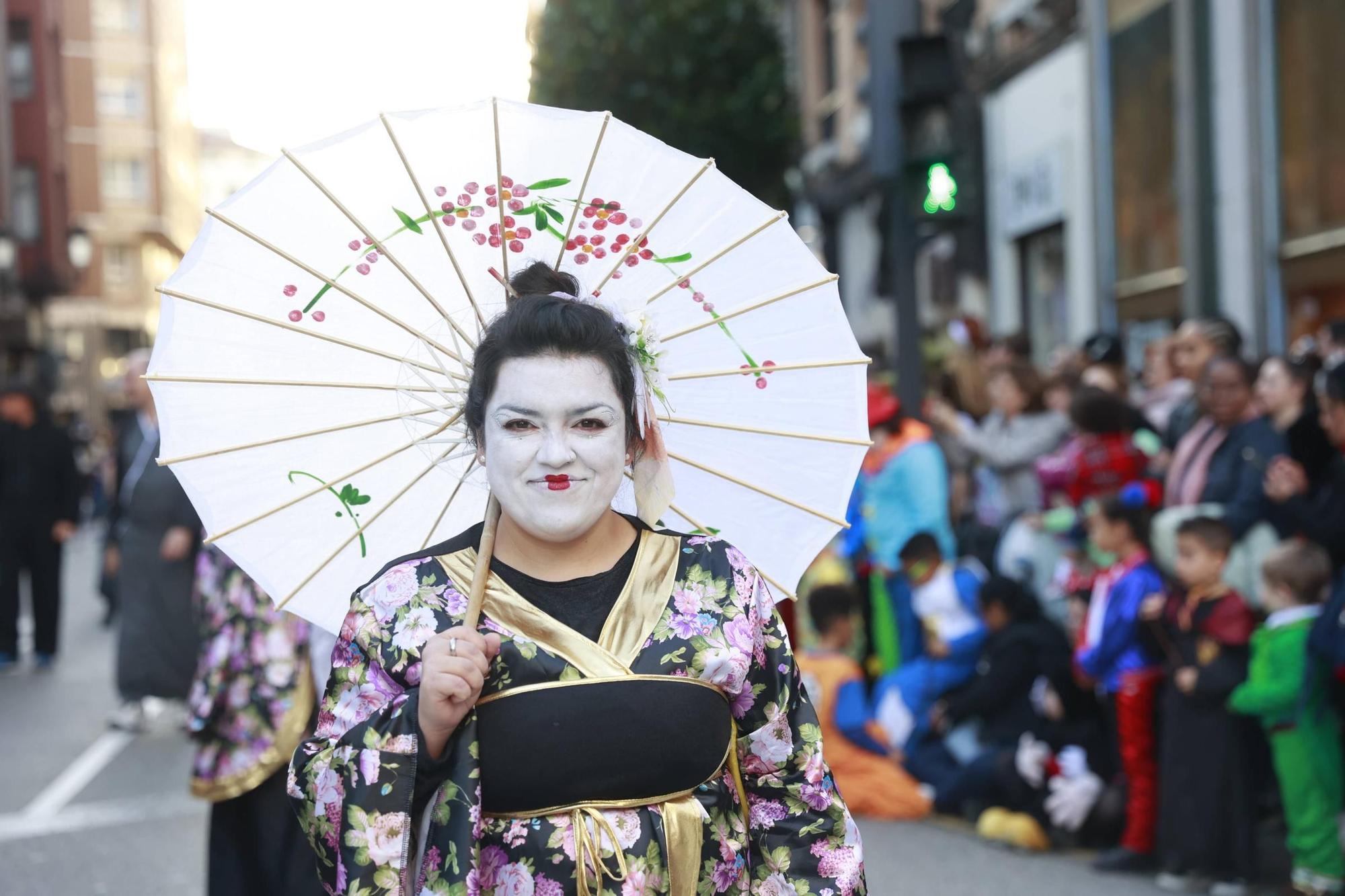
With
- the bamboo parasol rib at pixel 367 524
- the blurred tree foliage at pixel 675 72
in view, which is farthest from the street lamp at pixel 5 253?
the bamboo parasol rib at pixel 367 524

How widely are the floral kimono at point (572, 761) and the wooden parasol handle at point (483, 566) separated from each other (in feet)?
0.07

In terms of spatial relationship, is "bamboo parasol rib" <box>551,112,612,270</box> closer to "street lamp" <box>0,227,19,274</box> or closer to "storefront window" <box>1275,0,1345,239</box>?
"storefront window" <box>1275,0,1345,239</box>

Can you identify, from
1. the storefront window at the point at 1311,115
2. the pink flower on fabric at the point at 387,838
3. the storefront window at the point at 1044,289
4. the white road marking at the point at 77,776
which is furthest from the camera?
the storefront window at the point at 1044,289

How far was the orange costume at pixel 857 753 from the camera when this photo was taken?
722 cm

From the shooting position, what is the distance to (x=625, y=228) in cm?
296

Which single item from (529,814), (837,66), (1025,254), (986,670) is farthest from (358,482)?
(837,66)

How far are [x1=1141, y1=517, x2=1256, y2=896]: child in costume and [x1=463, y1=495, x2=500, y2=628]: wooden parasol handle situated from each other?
12.9 ft

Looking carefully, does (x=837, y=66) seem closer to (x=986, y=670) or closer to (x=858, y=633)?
(x=858, y=633)

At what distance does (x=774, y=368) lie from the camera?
309 centimetres

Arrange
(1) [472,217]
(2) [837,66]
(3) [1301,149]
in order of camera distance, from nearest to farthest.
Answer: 1. (1) [472,217]
2. (3) [1301,149]
3. (2) [837,66]

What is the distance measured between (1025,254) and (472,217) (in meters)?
13.5

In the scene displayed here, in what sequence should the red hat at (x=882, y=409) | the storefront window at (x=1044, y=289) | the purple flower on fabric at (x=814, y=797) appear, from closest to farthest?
1. the purple flower on fabric at (x=814, y=797)
2. the red hat at (x=882, y=409)
3. the storefront window at (x=1044, y=289)

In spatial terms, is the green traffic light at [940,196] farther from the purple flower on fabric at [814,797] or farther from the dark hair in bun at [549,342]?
the purple flower on fabric at [814,797]

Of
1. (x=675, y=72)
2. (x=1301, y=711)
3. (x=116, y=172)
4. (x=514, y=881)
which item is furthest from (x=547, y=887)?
(x=116, y=172)
